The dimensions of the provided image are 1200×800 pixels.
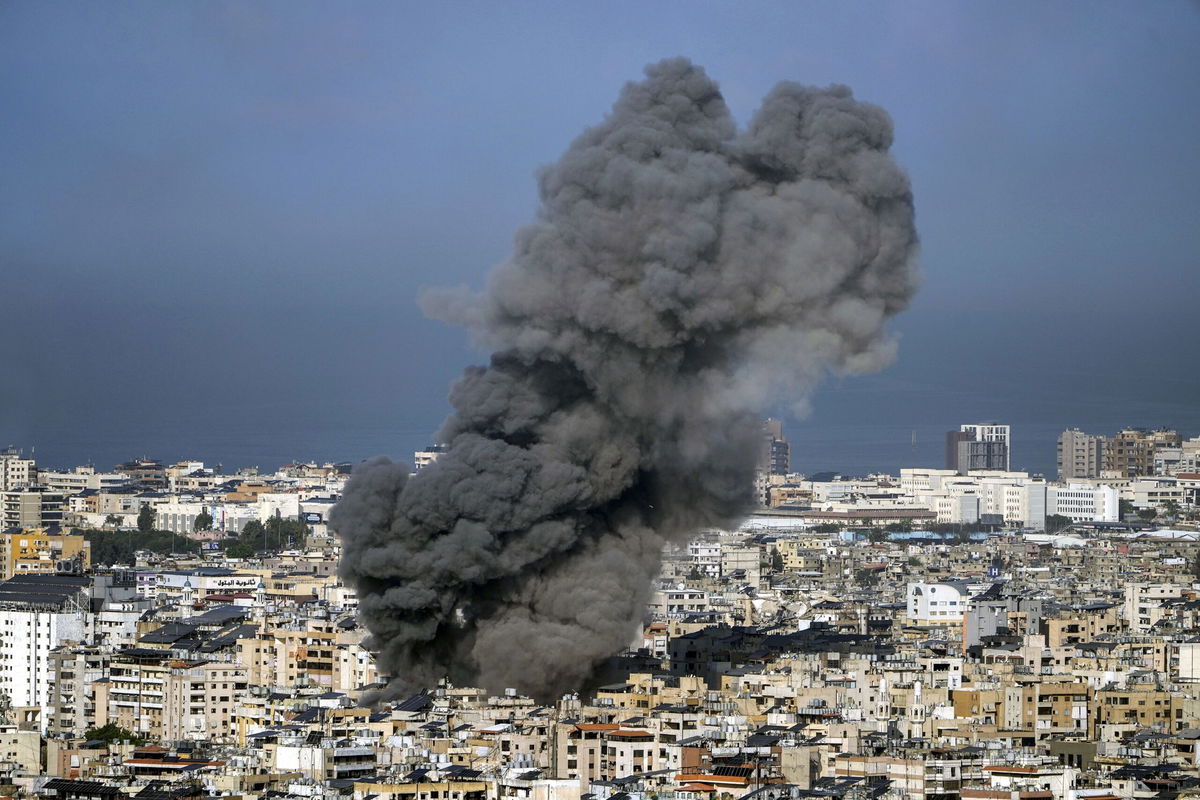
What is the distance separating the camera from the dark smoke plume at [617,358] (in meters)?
41.2

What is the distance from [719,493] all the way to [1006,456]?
128641 mm

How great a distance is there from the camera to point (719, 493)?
4441cm

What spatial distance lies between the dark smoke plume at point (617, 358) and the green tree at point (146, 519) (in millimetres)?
68644

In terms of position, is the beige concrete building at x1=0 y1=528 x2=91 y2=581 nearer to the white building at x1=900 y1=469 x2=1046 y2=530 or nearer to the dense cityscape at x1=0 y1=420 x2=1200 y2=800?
the dense cityscape at x1=0 y1=420 x2=1200 y2=800

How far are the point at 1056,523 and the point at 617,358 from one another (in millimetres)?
89357

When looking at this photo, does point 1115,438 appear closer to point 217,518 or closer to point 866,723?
point 217,518

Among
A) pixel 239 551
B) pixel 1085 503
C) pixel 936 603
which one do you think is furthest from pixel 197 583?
pixel 1085 503

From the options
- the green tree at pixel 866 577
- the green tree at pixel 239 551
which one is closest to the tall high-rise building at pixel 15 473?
the green tree at pixel 239 551

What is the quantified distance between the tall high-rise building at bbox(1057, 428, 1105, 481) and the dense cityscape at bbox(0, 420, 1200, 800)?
7112 cm

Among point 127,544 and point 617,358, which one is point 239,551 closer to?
point 127,544

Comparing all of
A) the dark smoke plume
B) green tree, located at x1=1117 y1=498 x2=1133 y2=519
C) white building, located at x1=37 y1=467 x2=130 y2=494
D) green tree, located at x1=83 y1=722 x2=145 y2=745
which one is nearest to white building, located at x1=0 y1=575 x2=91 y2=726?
green tree, located at x1=83 y1=722 x2=145 y2=745

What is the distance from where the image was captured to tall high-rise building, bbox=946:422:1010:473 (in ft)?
560

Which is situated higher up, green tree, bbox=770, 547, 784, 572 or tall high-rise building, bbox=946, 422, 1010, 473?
tall high-rise building, bbox=946, 422, 1010, 473

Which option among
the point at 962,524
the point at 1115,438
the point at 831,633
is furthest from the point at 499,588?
the point at 1115,438
